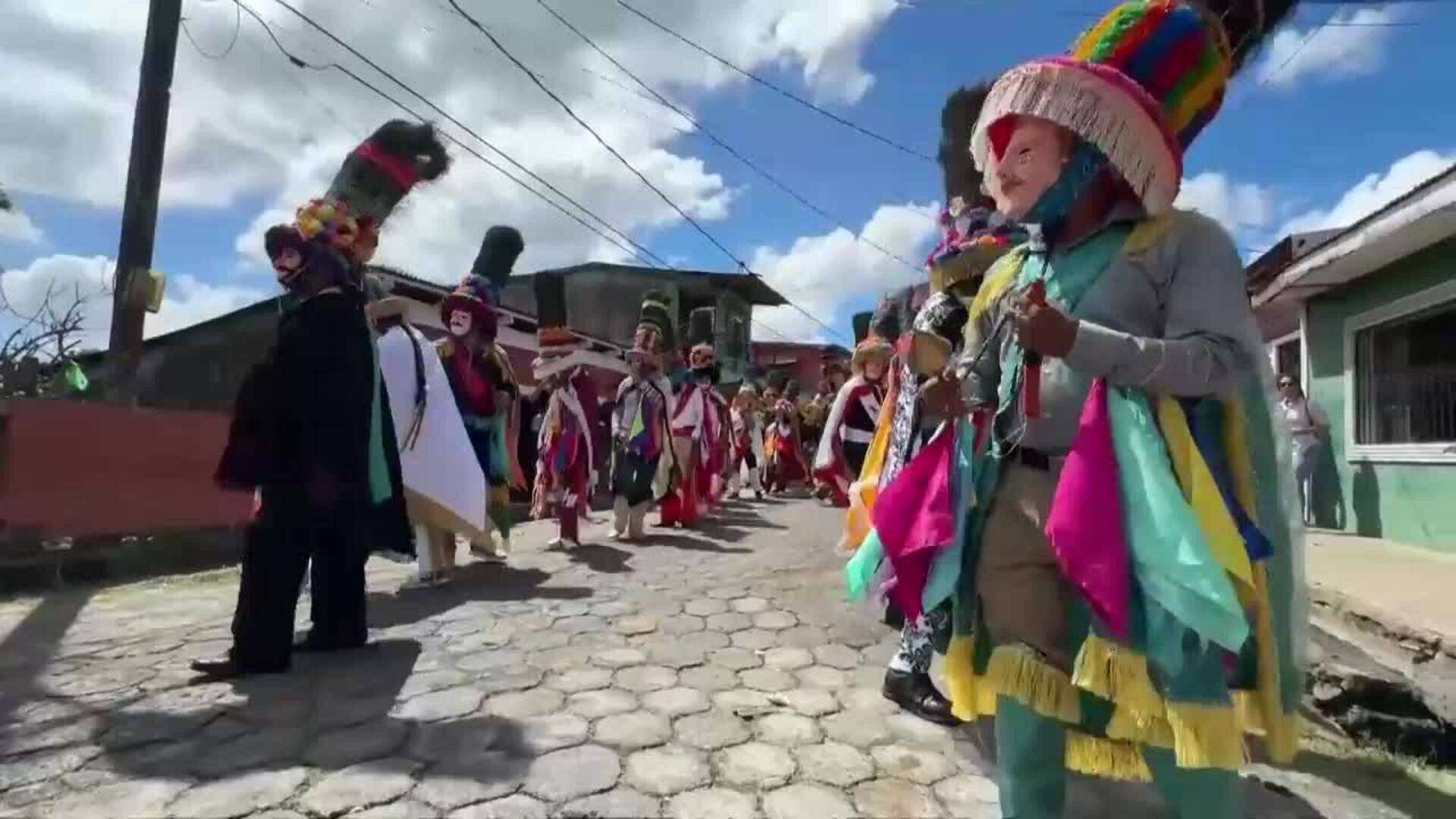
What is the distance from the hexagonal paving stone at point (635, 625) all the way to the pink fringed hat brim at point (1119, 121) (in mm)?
3050

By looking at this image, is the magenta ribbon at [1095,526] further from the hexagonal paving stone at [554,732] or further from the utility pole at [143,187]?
the utility pole at [143,187]

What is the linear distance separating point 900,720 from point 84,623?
4.10 meters

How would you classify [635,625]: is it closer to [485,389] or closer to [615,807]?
[615,807]

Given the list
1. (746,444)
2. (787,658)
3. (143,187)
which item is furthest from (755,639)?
(746,444)

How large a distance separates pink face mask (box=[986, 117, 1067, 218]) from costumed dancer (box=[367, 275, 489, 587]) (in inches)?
140

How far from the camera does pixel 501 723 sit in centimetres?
291

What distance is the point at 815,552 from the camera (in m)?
7.04

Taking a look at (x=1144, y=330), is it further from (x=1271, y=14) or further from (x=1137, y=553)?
(x=1271, y=14)

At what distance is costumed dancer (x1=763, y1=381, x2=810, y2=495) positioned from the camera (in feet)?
50.7

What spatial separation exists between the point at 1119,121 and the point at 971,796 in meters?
1.76

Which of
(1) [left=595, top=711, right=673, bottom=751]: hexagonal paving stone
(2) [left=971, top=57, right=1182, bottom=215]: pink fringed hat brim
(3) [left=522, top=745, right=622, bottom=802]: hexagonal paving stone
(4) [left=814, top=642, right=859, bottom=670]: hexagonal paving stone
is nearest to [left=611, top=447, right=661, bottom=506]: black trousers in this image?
(4) [left=814, top=642, right=859, bottom=670]: hexagonal paving stone

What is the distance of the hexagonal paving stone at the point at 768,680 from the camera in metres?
3.38

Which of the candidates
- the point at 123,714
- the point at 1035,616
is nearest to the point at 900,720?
the point at 1035,616

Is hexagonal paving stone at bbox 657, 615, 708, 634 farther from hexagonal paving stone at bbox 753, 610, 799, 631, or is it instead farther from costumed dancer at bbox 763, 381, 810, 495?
costumed dancer at bbox 763, 381, 810, 495
